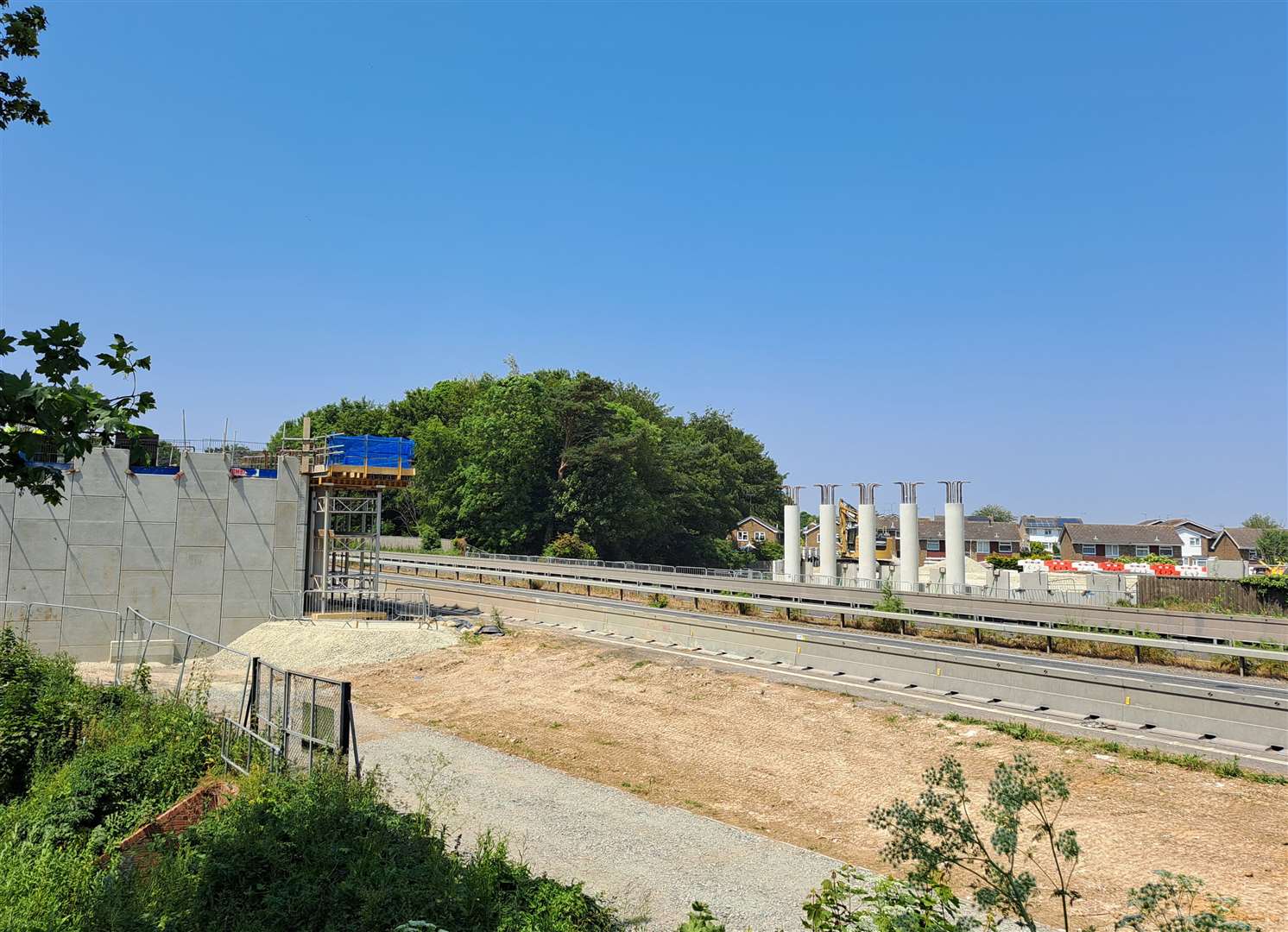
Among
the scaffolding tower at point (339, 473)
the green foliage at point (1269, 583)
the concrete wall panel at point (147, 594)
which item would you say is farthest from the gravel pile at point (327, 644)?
the green foliage at point (1269, 583)

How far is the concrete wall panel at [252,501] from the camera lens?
97.0 feet

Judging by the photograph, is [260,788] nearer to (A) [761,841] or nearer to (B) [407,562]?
(A) [761,841]

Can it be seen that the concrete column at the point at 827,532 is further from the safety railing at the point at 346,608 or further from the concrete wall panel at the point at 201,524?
the concrete wall panel at the point at 201,524

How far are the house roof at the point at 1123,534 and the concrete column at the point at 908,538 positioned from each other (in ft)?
221

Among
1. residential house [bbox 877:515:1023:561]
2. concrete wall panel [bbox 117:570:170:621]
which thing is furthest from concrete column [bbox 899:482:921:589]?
residential house [bbox 877:515:1023:561]

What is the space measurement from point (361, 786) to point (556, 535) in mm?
58915

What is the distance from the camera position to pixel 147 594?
2827cm

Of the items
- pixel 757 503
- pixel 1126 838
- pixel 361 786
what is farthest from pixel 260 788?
pixel 757 503

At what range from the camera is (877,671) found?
20.4 meters

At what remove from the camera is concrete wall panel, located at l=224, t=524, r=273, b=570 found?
96.7 feet

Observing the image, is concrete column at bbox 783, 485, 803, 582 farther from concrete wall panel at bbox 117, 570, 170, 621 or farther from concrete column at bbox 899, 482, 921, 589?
concrete wall panel at bbox 117, 570, 170, 621

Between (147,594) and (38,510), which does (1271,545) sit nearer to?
(147,594)

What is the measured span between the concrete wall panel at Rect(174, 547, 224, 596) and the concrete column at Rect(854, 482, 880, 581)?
32.4 m

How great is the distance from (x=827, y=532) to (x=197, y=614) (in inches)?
1354
